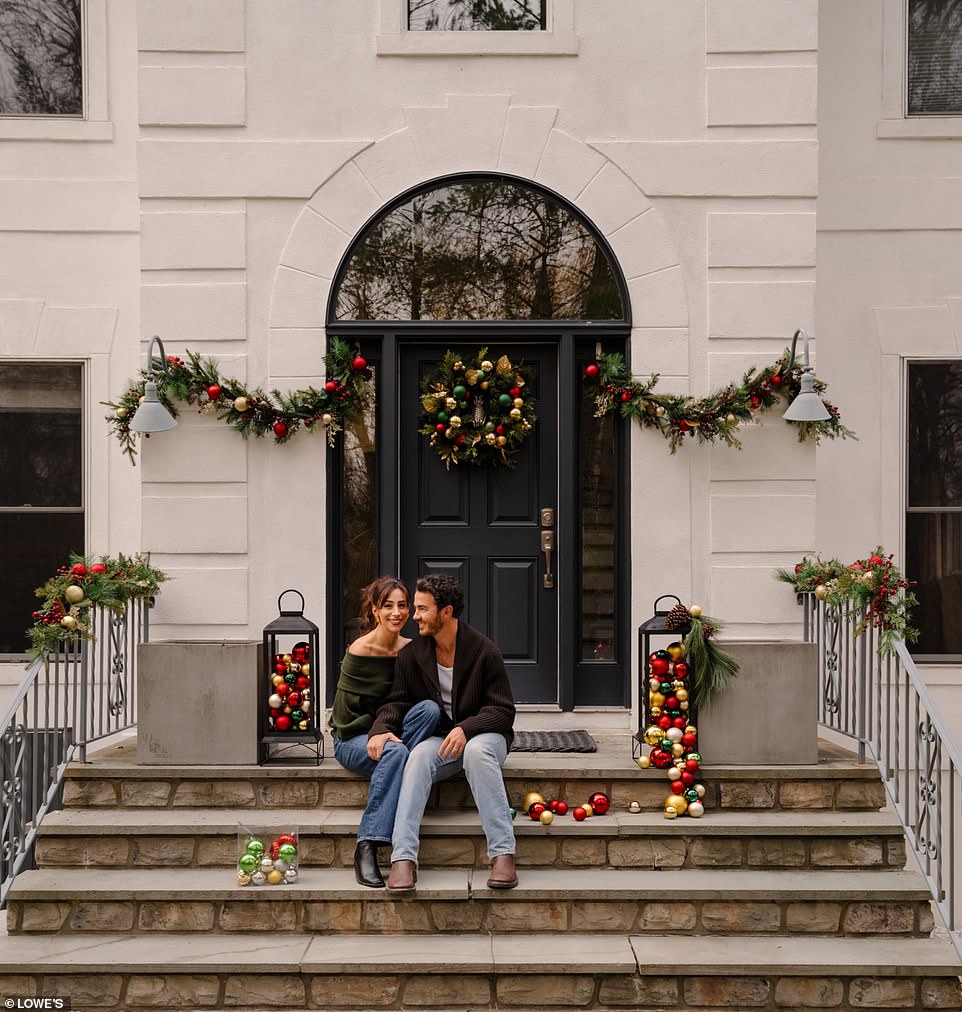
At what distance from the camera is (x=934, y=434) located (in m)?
7.37

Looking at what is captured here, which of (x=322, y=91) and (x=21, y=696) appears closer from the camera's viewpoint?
(x=21, y=696)

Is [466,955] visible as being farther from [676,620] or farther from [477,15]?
[477,15]

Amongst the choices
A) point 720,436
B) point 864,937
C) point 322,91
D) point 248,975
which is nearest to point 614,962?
point 864,937

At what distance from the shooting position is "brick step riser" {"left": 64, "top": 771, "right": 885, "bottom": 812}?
213 inches

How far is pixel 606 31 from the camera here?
664cm

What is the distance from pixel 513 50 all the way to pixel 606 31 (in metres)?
0.56

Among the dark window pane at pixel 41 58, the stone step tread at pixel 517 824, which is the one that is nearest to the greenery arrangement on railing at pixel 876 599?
the stone step tread at pixel 517 824

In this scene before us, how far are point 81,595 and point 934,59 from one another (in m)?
6.25

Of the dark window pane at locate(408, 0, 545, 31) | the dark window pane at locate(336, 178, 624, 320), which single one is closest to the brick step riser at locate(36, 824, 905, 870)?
the dark window pane at locate(336, 178, 624, 320)

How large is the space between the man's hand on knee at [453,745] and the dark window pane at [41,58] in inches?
194

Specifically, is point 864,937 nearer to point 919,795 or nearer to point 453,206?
point 919,795

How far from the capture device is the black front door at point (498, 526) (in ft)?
22.6

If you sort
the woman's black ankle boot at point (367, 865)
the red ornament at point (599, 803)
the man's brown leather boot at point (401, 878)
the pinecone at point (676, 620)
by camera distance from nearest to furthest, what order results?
1. the man's brown leather boot at point (401, 878)
2. the woman's black ankle boot at point (367, 865)
3. the red ornament at point (599, 803)
4. the pinecone at point (676, 620)

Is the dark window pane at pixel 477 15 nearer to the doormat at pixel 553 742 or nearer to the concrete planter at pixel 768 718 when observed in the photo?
the concrete planter at pixel 768 718
